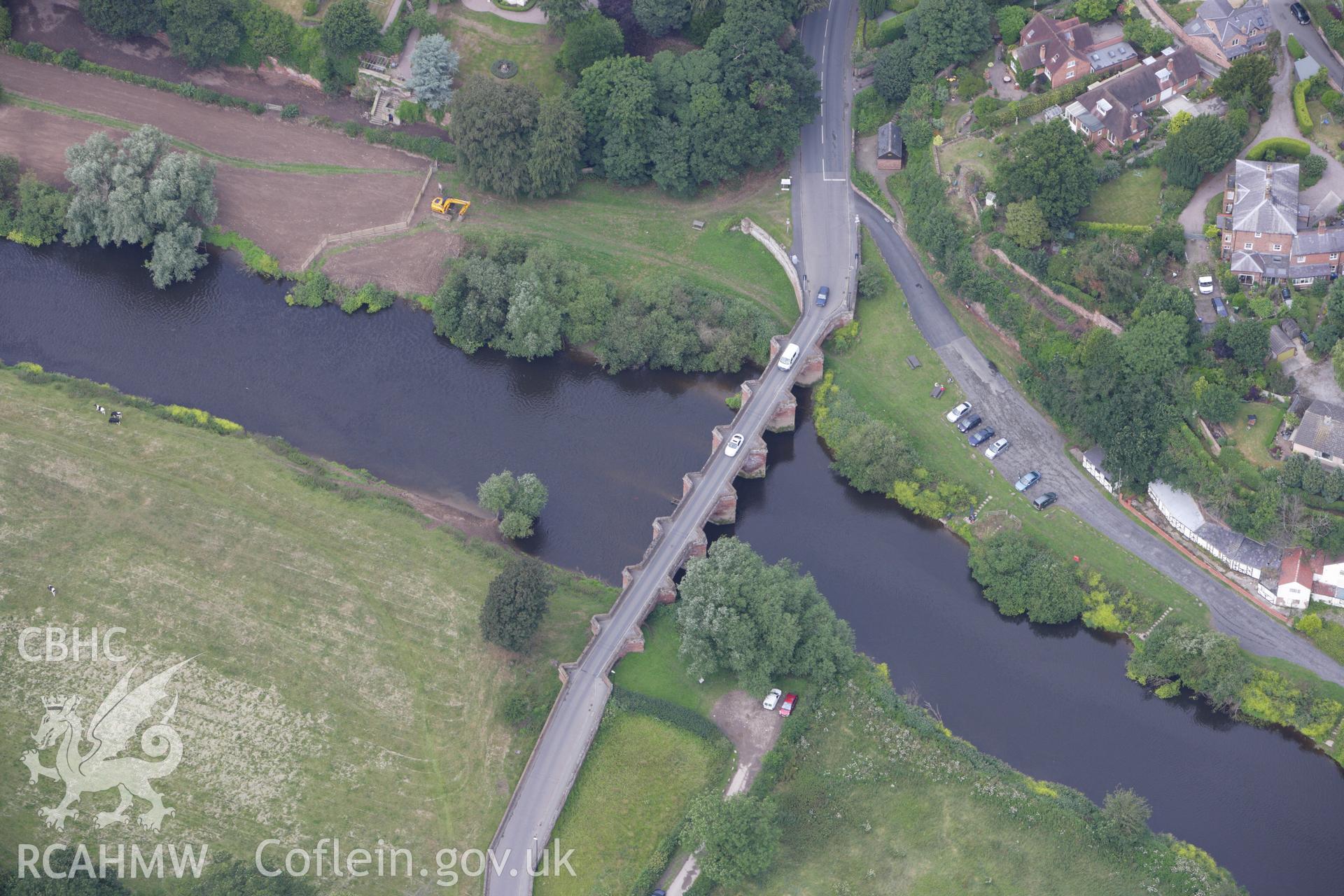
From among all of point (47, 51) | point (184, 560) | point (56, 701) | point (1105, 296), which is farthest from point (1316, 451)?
point (47, 51)

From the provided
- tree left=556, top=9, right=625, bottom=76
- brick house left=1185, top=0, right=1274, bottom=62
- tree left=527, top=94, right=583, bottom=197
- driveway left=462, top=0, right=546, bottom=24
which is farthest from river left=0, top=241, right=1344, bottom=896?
brick house left=1185, top=0, right=1274, bottom=62

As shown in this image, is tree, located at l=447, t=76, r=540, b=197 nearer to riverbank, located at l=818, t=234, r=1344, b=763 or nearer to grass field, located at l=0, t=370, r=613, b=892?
grass field, located at l=0, t=370, r=613, b=892

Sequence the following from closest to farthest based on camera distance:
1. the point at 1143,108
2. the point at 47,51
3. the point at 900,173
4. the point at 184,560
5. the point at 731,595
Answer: the point at 731,595, the point at 184,560, the point at 1143,108, the point at 900,173, the point at 47,51

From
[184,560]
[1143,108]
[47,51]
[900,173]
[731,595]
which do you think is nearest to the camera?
[731,595]

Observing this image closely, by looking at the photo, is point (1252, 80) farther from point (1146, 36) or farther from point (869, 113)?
point (869, 113)

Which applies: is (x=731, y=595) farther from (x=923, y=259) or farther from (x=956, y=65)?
(x=956, y=65)

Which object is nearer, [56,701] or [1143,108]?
[56,701]

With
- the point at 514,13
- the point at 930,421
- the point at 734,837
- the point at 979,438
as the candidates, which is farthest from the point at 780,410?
the point at 514,13
